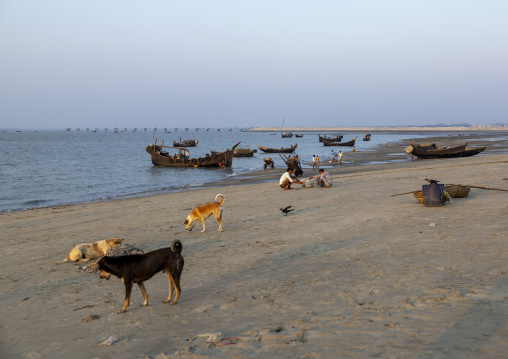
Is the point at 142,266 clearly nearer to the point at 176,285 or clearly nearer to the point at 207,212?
the point at 176,285

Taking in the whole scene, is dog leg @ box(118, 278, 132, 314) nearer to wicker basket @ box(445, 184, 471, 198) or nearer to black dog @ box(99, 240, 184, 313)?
black dog @ box(99, 240, 184, 313)

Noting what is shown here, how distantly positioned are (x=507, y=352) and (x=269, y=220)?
8.53 m

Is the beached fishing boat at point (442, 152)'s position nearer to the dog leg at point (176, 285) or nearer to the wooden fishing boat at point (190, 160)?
the wooden fishing boat at point (190, 160)

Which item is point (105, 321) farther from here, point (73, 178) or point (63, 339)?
point (73, 178)

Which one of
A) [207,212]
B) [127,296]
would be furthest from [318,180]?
[127,296]

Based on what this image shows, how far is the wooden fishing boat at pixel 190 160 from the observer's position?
42.8 metres

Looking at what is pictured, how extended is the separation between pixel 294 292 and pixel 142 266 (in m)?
2.32

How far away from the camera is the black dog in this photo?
19.9 ft

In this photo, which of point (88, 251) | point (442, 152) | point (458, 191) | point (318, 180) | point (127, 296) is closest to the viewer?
point (127, 296)

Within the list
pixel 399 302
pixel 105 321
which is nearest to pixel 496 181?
pixel 399 302

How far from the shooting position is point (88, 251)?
9070 mm

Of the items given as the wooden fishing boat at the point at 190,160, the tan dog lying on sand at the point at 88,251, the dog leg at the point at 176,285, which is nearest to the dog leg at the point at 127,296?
the dog leg at the point at 176,285

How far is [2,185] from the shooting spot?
33156 mm

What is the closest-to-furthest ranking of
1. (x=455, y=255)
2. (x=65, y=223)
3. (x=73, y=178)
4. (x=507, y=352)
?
(x=507, y=352), (x=455, y=255), (x=65, y=223), (x=73, y=178)
